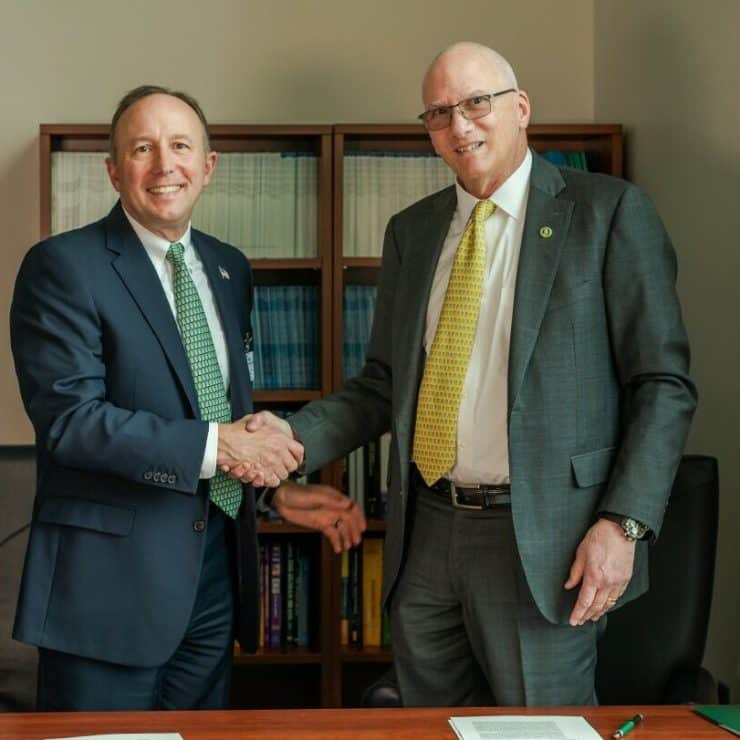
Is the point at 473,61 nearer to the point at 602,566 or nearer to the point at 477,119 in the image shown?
the point at 477,119

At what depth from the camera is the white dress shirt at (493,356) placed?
7.09 feet

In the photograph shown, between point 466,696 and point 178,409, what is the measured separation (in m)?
0.80

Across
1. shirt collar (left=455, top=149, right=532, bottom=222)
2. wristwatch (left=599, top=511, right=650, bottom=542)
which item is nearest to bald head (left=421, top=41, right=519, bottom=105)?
shirt collar (left=455, top=149, right=532, bottom=222)

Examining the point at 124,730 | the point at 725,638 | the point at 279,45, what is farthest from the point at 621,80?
the point at 124,730

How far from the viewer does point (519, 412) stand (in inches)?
82.4

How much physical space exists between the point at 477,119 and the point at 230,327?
0.70 metres

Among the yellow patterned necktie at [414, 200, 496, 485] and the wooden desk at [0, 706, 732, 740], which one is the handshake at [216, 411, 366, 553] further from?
the wooden desk at [0, 706, 732, 740]

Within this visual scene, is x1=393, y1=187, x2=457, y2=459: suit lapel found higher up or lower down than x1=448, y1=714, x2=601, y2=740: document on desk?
higher up

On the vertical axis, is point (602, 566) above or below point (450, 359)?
below

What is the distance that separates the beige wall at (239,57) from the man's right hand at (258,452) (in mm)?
1619

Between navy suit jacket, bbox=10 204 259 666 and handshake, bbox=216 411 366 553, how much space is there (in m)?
0.08

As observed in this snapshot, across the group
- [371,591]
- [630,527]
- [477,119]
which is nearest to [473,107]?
[477,119]

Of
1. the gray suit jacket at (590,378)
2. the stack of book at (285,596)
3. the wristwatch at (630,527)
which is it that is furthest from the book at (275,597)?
the wristwatch at (630,527)

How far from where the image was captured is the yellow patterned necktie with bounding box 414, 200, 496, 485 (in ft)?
7.16
